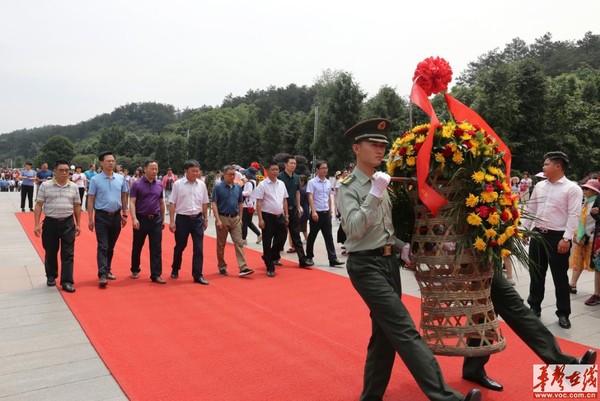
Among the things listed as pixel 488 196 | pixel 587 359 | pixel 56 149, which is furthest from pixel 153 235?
pixel 56 149

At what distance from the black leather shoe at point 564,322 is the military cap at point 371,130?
3129 millimetres

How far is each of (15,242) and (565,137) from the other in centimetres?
2424

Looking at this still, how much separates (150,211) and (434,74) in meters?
4.70

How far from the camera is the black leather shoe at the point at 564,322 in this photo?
180 inches

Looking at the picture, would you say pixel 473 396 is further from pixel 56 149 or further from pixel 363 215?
pixel 56 149

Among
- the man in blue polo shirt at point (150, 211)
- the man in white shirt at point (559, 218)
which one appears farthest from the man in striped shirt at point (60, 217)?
the man in white shirt at point (559, 218)

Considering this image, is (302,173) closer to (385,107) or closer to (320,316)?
(320,316)

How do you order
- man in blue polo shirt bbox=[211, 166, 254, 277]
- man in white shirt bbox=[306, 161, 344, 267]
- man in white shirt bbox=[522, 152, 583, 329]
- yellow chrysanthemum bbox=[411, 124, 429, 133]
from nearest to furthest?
yellow chrysanthemum bbox=[411, 124, 429, 133], man in white shirt bbox=[522, 152, 583, 329], man in blue polo shirt bbox=[211, 166, 254, 277], man in white shirt bbox=[306, 161, 344, 267]

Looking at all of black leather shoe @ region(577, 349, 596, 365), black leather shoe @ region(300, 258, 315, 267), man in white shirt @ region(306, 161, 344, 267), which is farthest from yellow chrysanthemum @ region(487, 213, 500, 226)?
black leather shoe @ region(300, 258, 315, 267)

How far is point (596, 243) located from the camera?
18.3ft

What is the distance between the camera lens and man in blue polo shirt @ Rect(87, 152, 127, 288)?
6.27m

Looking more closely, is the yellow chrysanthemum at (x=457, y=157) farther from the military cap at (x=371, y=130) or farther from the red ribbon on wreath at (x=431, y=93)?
the military cap at (x=371, y=130)

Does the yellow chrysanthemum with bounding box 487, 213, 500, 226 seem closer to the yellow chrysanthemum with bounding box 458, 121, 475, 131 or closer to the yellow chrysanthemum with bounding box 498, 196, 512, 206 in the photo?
the yellow chrysanthemum with bounding box 498, 196, 512, 206

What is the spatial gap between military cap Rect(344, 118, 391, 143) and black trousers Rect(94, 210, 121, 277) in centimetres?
461
